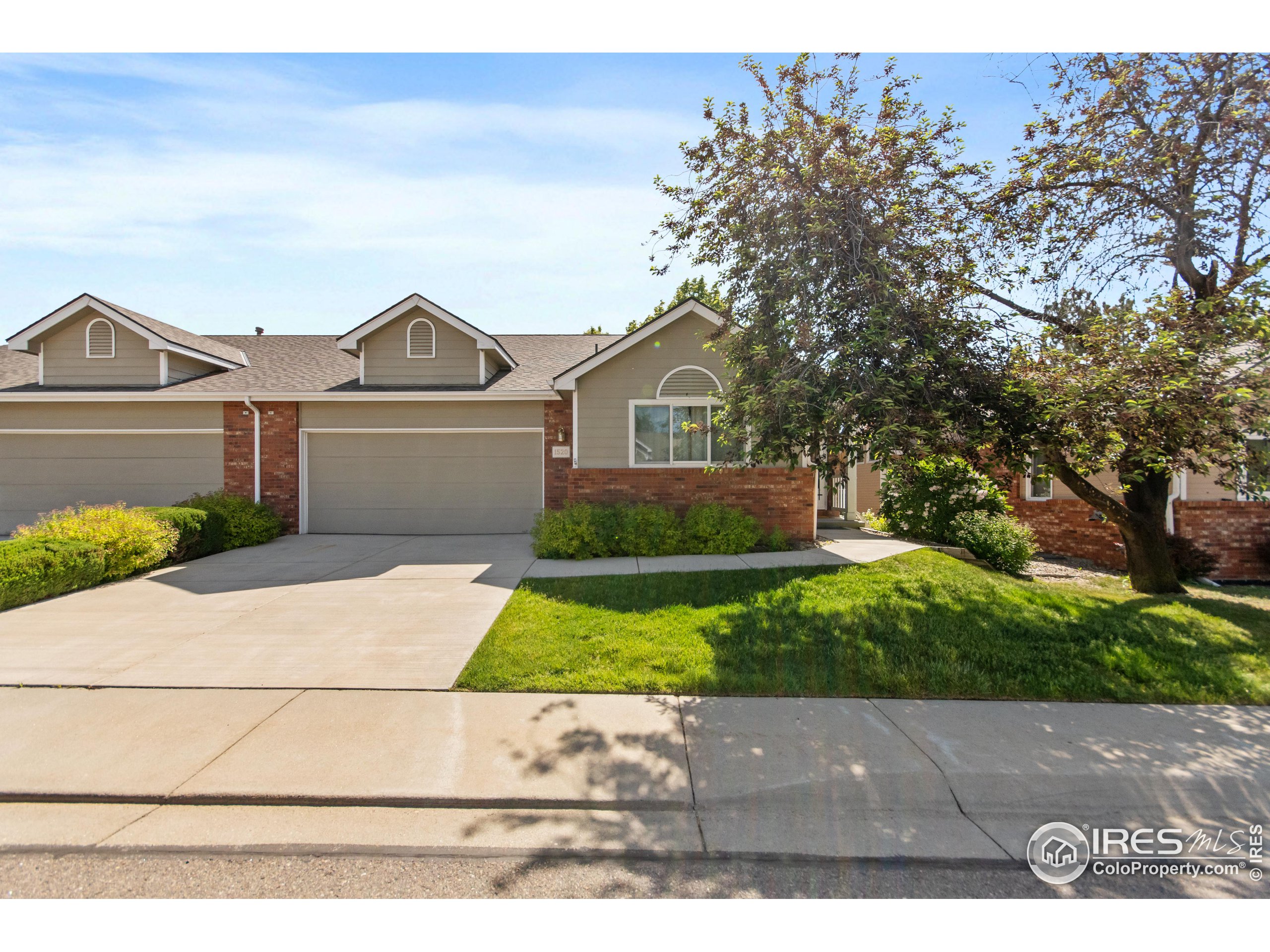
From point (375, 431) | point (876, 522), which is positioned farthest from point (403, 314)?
point (876, 522)

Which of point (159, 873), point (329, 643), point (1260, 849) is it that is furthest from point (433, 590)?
point (1260, 849)

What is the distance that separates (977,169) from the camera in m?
7.16

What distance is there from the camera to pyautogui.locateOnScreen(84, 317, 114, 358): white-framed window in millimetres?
13289

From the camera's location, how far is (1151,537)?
8227 millimetres

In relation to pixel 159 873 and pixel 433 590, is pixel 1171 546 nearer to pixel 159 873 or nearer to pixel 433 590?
pixel 433 590

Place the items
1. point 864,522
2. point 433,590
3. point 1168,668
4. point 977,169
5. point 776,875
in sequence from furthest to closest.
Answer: point 864,522, point 433,590, point 977,169, point 1168,668, point 776,875

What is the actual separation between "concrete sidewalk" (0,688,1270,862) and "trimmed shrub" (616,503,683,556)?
220 inches

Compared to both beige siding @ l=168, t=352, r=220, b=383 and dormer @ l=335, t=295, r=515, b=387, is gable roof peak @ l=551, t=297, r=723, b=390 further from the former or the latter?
beige siding @ l=168, t=352, r=220, b=383

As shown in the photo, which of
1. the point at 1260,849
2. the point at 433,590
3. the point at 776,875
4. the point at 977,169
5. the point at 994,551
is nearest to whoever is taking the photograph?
the point at 776,875

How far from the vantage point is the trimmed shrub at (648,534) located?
33.5 ft

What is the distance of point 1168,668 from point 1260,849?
2.52 metres

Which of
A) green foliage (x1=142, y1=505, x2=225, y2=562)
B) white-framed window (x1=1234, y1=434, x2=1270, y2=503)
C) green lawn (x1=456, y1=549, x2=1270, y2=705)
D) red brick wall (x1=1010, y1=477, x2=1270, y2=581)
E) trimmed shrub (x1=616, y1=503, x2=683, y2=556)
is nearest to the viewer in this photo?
green lawn (x1=456, y1=549, x2=1270, y2=705)

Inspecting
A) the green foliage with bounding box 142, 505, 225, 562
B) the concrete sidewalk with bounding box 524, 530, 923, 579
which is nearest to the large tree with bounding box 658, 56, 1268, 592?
the concrete sidewalk with bounding box 524, 530, 923, 579

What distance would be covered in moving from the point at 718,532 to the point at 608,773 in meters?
7.08
